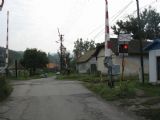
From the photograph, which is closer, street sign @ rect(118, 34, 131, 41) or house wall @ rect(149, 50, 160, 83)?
street sign @ rect(118, 34, 131, 41)

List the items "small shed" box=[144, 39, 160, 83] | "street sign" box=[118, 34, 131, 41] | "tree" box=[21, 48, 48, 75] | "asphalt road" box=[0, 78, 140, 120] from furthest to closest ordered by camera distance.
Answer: "tree" box=[21, 48, 48, 75] → "small shed" box=[144, 39, 160, 83] → "street sign" box=[118, 34, 131, 41] → "asphalt road" box=[0, 78, 140, 120]

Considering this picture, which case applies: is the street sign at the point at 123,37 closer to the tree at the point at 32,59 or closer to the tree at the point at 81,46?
the tree at the point at 32,59

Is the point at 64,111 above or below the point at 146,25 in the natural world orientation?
below

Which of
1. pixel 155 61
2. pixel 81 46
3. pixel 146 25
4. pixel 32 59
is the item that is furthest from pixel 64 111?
→ pixel 81 46

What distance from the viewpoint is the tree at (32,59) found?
87125 millimetres

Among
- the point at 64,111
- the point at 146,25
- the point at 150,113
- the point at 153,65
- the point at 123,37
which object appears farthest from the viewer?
the point at 146,25

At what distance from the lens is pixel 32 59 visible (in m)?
87.7

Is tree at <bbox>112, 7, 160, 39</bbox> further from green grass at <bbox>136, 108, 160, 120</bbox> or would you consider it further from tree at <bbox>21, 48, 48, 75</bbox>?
green grass at <bbox>136, 108, 160, 120</bbox>

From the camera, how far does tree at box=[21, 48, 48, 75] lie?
8712 cm

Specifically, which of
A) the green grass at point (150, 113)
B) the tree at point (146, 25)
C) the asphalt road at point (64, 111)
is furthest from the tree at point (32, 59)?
the green grass at point (150, 113)

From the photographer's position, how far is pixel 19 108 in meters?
17.2

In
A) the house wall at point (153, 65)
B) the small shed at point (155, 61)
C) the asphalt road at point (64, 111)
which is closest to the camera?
the asphalt road at point (64, 111)

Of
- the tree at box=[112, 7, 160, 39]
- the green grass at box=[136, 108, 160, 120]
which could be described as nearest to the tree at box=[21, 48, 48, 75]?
the tree at box=[112, 7, 160, 39]

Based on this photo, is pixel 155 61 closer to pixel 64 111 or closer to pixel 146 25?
pixel 64 111
